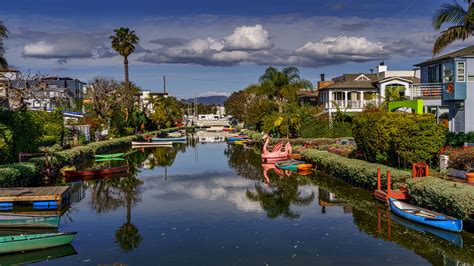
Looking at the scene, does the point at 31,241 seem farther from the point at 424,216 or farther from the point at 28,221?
the point at 424,216

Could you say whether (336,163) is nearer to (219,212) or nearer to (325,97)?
(219,212)

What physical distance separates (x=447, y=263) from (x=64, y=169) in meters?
30.7

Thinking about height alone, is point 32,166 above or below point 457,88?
below

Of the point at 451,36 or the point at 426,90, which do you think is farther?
the point at 426,90

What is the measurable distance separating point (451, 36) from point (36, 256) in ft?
89.6

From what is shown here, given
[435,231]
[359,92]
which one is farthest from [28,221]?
[359,92]

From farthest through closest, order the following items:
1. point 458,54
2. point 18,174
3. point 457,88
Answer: point 458,54 → point 457,88 → point 18,174

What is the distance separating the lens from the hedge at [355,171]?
92.2ft

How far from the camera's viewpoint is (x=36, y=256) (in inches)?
745

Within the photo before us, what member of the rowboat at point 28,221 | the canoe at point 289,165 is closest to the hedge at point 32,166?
the rowboat at point 28,221

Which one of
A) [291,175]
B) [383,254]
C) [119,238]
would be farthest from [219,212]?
[291,175]

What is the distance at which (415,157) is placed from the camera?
30.8 metres

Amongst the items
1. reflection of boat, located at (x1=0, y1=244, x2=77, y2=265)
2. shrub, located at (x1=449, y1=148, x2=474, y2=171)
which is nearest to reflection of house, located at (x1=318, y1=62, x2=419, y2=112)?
shrub, located at (x1=449, y1=148, x2=474, y2=171)

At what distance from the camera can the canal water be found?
745 inches
